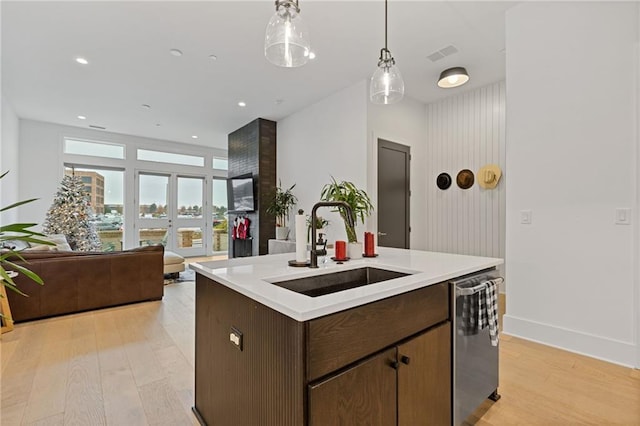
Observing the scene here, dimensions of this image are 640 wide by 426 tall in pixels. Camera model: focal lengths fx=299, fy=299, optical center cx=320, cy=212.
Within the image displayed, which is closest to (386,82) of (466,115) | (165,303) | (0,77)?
(466,115)

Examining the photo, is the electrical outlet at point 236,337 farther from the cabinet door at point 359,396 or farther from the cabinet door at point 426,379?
the cabinet door at point 426,379

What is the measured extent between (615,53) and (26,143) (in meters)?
9.27

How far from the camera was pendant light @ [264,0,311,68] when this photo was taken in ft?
5.31

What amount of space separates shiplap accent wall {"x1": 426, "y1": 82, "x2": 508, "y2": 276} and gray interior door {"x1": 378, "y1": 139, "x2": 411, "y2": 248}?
1.77 feet

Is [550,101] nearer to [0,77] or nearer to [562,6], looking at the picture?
[562,6]

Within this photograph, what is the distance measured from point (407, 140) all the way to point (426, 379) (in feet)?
13.2

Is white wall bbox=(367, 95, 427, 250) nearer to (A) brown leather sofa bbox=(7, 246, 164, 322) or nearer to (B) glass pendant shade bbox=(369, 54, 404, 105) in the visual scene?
(B) glass pendant shade bbox=(369, 54, 404, 105)

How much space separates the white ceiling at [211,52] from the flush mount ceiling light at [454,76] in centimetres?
10

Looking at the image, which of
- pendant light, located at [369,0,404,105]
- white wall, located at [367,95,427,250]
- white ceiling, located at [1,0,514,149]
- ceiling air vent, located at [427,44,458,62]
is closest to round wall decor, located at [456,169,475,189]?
white wall, located at [367,95,427,250]

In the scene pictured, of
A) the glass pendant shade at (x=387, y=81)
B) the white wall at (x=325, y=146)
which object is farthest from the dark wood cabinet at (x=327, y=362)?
the white wall at (x=325, y=146)

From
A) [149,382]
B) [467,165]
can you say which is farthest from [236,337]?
[467,165]

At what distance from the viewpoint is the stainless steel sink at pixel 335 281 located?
1.52 meters

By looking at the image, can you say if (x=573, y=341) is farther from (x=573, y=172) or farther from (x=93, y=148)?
(x=93, y=148)

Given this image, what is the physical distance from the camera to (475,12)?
2.88 m
